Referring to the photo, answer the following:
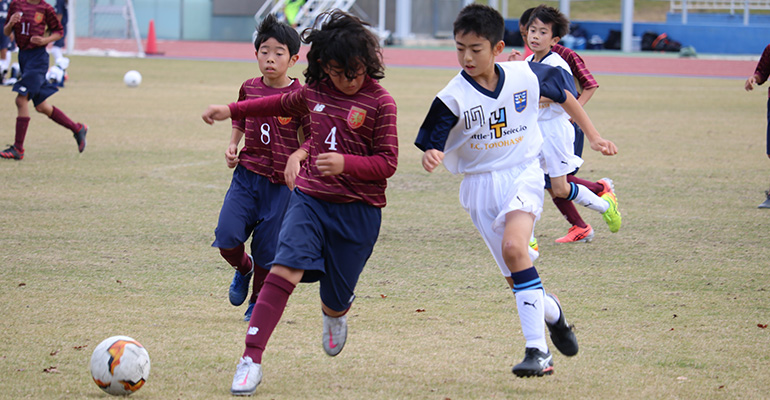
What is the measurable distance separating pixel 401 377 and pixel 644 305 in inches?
76.6

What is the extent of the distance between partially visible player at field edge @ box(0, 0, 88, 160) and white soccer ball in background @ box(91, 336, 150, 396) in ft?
23.8

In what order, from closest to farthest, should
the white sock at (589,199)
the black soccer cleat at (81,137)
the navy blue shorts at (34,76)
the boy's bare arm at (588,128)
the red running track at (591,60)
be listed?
1. the boy's bare arm at (588,128)
2. the white sock at (589,199)
3. the navy blue shorts at (34,76)
4. the black soccer cleat at (81,137)
5. the red running track at (591,60)

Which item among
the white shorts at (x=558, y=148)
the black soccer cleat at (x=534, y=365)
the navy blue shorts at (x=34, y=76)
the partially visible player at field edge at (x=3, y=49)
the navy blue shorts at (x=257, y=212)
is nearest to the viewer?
the black soccer cleat at (x=534, y=365)

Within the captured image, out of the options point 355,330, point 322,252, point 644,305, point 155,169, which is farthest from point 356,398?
point 155,169

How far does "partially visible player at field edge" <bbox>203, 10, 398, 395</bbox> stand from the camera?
380cm

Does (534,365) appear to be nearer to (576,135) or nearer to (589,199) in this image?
(589,199)

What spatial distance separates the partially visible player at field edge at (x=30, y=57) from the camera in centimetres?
1018

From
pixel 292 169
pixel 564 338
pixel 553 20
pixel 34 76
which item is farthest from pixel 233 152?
pixel 34 76

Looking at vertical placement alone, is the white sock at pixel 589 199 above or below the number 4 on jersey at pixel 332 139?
below

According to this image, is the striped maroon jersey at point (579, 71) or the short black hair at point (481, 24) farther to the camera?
the striped maroon jersey at point (579, 71)

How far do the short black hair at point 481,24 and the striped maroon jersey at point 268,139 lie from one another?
1.09 meters

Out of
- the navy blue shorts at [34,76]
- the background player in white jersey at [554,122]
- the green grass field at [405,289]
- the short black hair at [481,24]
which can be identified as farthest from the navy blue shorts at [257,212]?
the navy blue shorts at [34,76]

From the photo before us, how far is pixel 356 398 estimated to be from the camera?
365 centimetres

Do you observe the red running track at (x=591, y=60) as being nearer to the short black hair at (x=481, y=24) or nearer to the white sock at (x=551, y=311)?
the short black hair at (x=481, y=24)
